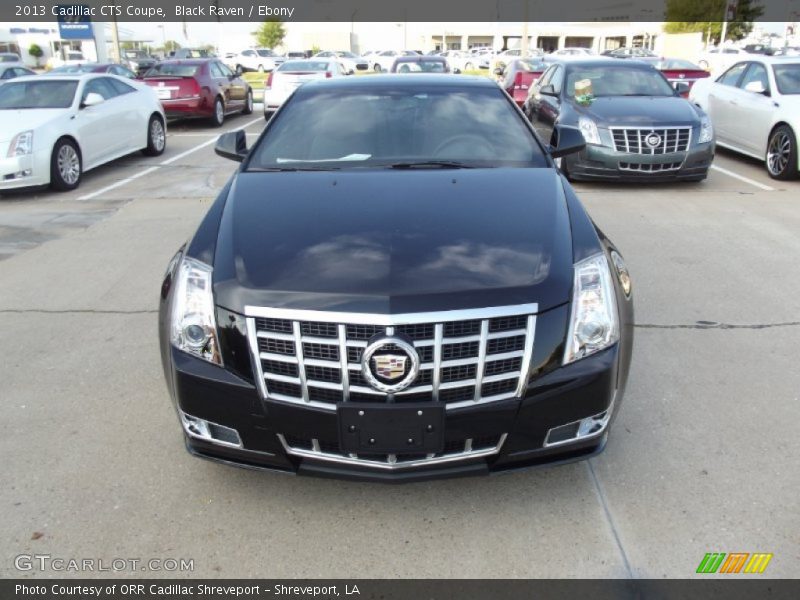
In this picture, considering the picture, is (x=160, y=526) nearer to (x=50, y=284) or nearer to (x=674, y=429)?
(x=674, y=429)

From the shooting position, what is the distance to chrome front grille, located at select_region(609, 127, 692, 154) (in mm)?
8234

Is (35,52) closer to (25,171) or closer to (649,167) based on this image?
(25,171)

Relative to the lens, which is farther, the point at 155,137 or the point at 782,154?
the point at 155,137

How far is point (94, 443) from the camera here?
333 cm

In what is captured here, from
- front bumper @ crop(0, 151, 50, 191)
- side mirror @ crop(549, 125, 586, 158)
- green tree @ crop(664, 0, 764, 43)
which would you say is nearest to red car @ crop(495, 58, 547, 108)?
front bumper @ crop(0, 151, 50, 191)

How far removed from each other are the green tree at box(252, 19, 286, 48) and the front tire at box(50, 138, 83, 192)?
63623 millimetres

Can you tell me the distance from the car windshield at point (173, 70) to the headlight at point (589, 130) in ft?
31.8

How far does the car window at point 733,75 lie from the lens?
1054 centimetres

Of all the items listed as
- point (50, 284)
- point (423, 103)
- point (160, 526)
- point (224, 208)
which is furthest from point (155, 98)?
point (160, 526)

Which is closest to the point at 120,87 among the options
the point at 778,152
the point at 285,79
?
the point at 285,79

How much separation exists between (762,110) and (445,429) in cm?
910

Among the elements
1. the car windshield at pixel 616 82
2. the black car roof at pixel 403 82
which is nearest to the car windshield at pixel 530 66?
the car windshield at pixel 616 82

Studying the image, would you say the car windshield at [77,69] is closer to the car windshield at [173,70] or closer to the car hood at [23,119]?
the car windshield at [173,70]

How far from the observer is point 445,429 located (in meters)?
2.48
